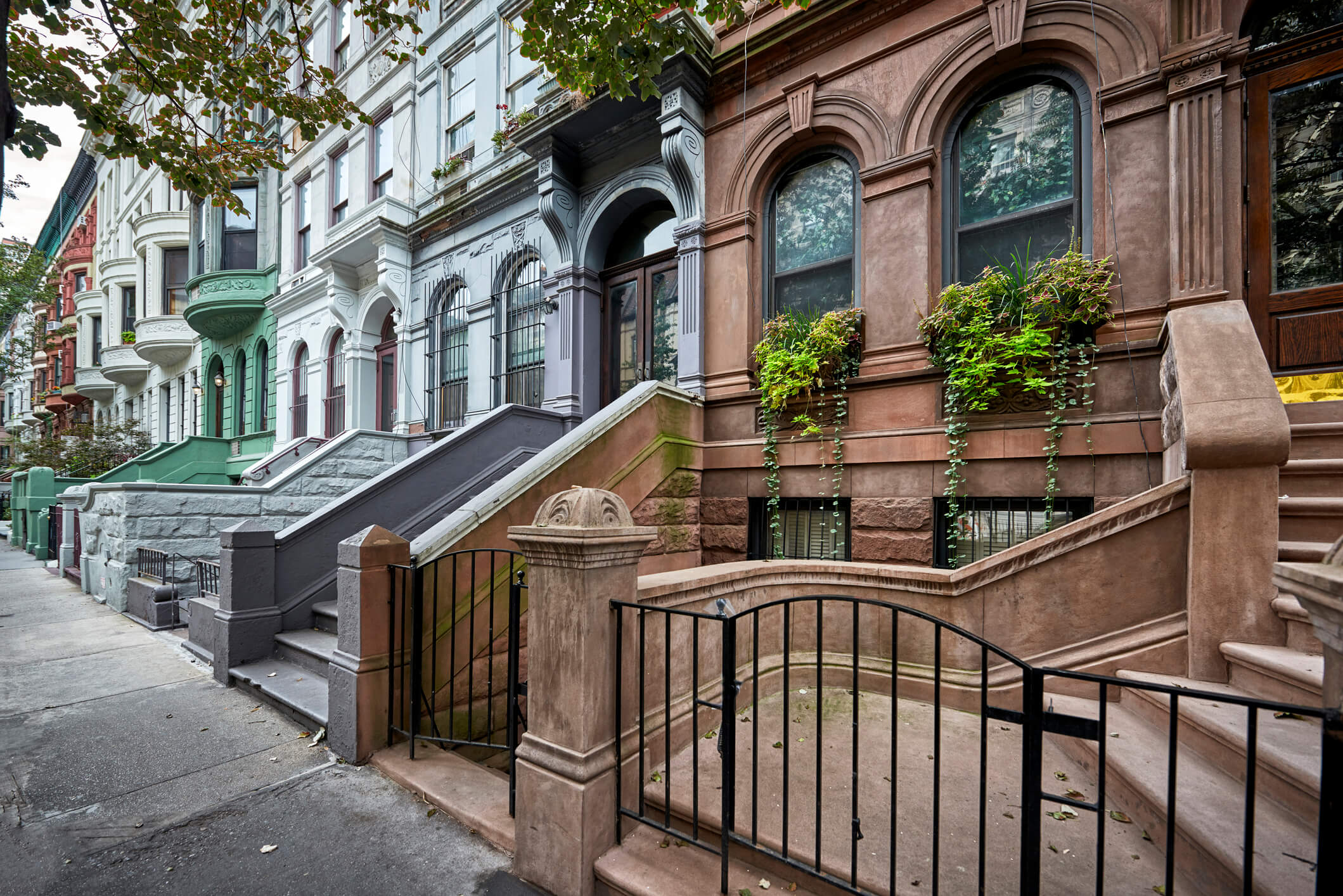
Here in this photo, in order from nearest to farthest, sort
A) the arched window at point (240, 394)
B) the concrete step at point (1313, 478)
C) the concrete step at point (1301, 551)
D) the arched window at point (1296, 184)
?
the concrete step at point (1301, 551) < the concrete step at point (1313, 478) < the arched window at point (1296, 184) < the arched window at point (240, 394)

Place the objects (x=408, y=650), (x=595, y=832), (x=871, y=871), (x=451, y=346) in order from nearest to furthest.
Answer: (x=871, y=871) → (x=595, y=832) → (x=408, y=650) → (x=451, y=346)

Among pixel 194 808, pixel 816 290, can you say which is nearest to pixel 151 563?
pixel 194 808

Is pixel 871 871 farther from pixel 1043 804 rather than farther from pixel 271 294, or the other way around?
pixel 271 294

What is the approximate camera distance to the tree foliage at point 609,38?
17.0ft

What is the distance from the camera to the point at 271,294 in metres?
16.7

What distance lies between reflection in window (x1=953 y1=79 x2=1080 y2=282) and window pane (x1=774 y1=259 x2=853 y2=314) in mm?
1250

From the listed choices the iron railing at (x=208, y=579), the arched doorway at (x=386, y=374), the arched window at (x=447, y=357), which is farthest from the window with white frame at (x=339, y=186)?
the iron railing at (x=208, y=579)

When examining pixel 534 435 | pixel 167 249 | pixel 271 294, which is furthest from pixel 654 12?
pixel 167 249

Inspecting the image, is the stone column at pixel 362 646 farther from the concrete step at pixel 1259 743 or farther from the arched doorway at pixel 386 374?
the arched doorway at pixel 386 374

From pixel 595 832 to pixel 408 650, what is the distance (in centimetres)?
213

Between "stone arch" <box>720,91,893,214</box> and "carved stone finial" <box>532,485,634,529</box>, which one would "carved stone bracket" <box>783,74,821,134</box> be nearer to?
"stone arch" <box>720,91,893,214</box>

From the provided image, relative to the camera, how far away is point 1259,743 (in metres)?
2.75

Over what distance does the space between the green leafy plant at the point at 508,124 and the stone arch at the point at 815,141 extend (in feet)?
13.2

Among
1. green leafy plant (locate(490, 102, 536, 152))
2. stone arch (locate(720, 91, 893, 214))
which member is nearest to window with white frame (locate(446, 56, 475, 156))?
green leafy plant (locate(490, 102, 536, 152))
